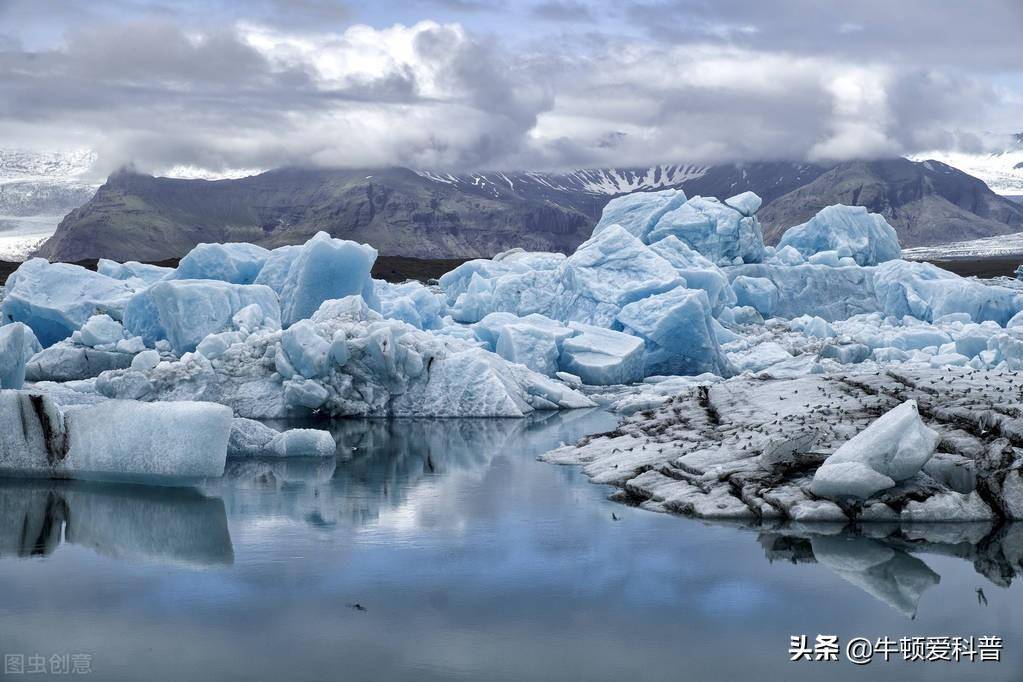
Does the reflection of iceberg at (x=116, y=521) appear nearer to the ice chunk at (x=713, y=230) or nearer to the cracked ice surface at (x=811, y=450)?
the cracked ice surface at (x=811, y=450)

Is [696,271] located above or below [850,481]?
below

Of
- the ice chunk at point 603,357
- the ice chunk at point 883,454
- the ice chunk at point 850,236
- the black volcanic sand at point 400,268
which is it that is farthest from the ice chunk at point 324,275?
the black volcanic sand at point 400,268

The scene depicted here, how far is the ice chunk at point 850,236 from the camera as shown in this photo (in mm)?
41906

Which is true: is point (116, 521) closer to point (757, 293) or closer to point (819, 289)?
point (757, 293)

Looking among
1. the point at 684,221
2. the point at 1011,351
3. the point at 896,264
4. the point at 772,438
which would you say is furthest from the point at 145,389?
the point at 896,264

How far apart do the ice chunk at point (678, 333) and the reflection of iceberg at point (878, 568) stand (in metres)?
15.4

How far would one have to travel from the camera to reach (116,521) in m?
11.4

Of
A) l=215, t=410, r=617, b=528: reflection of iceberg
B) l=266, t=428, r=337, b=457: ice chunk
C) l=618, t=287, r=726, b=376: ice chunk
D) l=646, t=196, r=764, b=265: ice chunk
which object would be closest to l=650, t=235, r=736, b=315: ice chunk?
l=646, t=196, r=764, b=265: ice chunk

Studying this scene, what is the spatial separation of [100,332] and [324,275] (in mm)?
5448

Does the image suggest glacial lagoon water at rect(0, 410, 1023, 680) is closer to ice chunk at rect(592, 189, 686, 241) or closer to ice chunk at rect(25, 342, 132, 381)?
ice chunk at rect(25, 342, 132, 381)

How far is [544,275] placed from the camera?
30.3 metres

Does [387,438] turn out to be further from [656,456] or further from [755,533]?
[755,533]

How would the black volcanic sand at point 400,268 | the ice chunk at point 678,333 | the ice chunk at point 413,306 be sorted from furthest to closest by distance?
1. the black volcanic sand at point 400,268
2. the ice chunk at point 413,306
3. the ice chunk at point 678,333

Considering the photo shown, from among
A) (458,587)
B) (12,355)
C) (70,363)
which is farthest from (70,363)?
(458,587)
